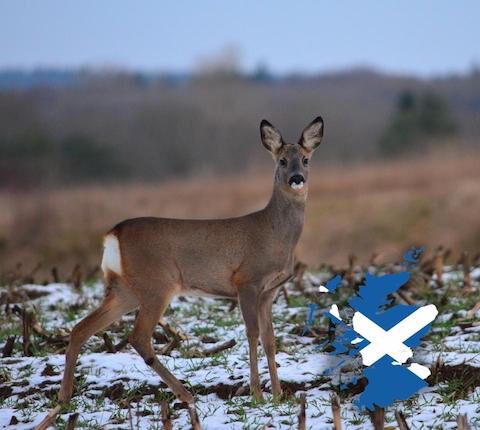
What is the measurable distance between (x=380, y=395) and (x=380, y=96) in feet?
160

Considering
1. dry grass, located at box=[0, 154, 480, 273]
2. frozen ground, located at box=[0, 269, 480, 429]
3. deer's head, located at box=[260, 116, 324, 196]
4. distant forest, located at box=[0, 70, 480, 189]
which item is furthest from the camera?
distant forest, located at box=[0, 70, 480, 189]

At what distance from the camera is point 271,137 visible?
6777 mm

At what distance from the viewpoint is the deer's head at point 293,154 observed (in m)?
6.62

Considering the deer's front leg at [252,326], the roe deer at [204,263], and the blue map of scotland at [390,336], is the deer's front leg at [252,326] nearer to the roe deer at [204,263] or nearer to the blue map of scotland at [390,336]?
the roe deer at [204,263]

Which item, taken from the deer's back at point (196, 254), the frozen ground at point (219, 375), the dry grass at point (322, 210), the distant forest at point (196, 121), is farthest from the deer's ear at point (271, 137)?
the distant forest at point (196, 121)

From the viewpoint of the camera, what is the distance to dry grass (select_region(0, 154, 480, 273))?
941 inches

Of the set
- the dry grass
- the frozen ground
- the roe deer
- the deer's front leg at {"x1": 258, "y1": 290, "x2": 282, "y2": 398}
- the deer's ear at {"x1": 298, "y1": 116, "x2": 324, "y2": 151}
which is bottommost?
the dry grass

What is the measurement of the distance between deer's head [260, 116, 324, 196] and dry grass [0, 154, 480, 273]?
14174 mm

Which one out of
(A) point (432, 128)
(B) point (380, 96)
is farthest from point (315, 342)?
(B) point (380, 96)

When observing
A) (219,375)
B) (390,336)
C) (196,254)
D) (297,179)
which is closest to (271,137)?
(297,179)

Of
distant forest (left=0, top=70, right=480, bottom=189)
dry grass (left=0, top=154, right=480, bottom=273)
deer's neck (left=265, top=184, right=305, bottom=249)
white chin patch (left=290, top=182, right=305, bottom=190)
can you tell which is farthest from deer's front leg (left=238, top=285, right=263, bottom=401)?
distant forest (left=0, top=70, right=480, bottom=189)

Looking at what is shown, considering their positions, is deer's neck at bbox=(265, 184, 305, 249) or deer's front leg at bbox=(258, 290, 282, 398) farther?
deer's neck at bbox=(265, 184, 305, 249)

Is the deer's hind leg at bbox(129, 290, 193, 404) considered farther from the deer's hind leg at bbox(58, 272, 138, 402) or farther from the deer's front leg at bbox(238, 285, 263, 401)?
the deer's front leg at bbox(238, 285, 263, 401)

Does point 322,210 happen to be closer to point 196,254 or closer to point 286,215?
point 286,215
